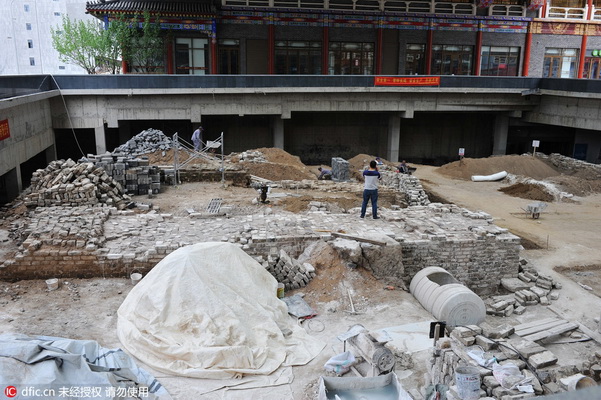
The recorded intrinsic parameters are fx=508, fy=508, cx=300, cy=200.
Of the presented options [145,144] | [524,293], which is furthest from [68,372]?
[145,144]

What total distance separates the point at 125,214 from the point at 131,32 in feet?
50.5

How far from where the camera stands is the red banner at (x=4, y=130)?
52.4ft

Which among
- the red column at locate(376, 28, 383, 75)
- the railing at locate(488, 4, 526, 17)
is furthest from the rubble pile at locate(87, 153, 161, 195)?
the railing at locate(488, 4, 526, 17)

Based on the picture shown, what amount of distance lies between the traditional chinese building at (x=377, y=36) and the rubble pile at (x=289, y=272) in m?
19.6

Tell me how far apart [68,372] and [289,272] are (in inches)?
202

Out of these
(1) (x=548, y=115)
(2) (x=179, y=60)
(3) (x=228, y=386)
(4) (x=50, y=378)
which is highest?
(2) (x=179, y=60)

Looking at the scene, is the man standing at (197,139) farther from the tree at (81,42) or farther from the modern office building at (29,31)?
the modern office building at (29,31)

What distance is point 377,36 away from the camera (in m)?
30.1

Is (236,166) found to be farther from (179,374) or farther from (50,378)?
(50,378)

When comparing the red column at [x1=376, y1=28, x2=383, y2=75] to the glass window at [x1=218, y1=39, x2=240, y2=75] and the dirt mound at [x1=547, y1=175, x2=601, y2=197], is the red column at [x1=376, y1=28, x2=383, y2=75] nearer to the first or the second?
the glass window at [x1=218, y1=39, x2=240, y2=75]

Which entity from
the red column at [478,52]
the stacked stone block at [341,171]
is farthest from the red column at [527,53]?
the stacked stone block at [341,171]

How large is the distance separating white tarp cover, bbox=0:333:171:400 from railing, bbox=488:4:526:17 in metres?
30.9

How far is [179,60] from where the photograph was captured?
28.6 m

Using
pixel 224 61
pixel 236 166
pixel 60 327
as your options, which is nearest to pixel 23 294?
pixel 60 327
